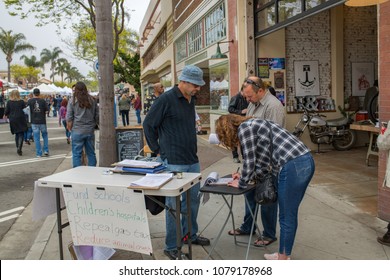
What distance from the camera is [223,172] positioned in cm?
890

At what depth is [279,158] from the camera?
3750 millimetres

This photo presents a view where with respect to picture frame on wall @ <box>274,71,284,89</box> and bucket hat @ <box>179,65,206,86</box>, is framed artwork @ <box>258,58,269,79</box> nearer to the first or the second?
picture frame on wall @ <box>274,71,284,89</box>

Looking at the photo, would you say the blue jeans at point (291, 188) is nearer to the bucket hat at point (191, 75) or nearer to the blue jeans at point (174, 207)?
the blue jeans at point (174, 207)

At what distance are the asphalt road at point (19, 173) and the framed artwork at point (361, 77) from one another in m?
7.81

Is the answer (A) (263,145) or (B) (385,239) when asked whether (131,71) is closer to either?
(B) (385,239)

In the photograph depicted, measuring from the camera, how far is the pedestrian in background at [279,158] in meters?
3.71

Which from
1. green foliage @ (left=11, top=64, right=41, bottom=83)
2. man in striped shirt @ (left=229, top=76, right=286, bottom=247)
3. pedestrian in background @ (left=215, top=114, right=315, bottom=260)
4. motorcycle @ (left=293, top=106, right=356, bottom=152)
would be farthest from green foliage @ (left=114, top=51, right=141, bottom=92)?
green foliage @ (left=11, top=64, right=41, bottom=83)

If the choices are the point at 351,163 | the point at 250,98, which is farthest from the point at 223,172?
the point at 250,98

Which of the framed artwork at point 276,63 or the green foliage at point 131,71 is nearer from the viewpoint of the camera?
the framed artwork at point 276,63

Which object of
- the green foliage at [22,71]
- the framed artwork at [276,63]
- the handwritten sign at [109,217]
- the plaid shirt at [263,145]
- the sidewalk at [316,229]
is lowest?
the sidewalk at [316,229]

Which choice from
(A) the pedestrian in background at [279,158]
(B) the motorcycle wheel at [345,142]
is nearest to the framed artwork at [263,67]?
(B) the motorcycle wheel at [345,142]

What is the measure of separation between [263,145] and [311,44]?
303 inches

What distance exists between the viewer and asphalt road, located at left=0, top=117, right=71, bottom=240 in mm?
6875

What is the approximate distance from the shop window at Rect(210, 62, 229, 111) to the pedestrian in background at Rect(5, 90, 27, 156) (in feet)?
19.6
